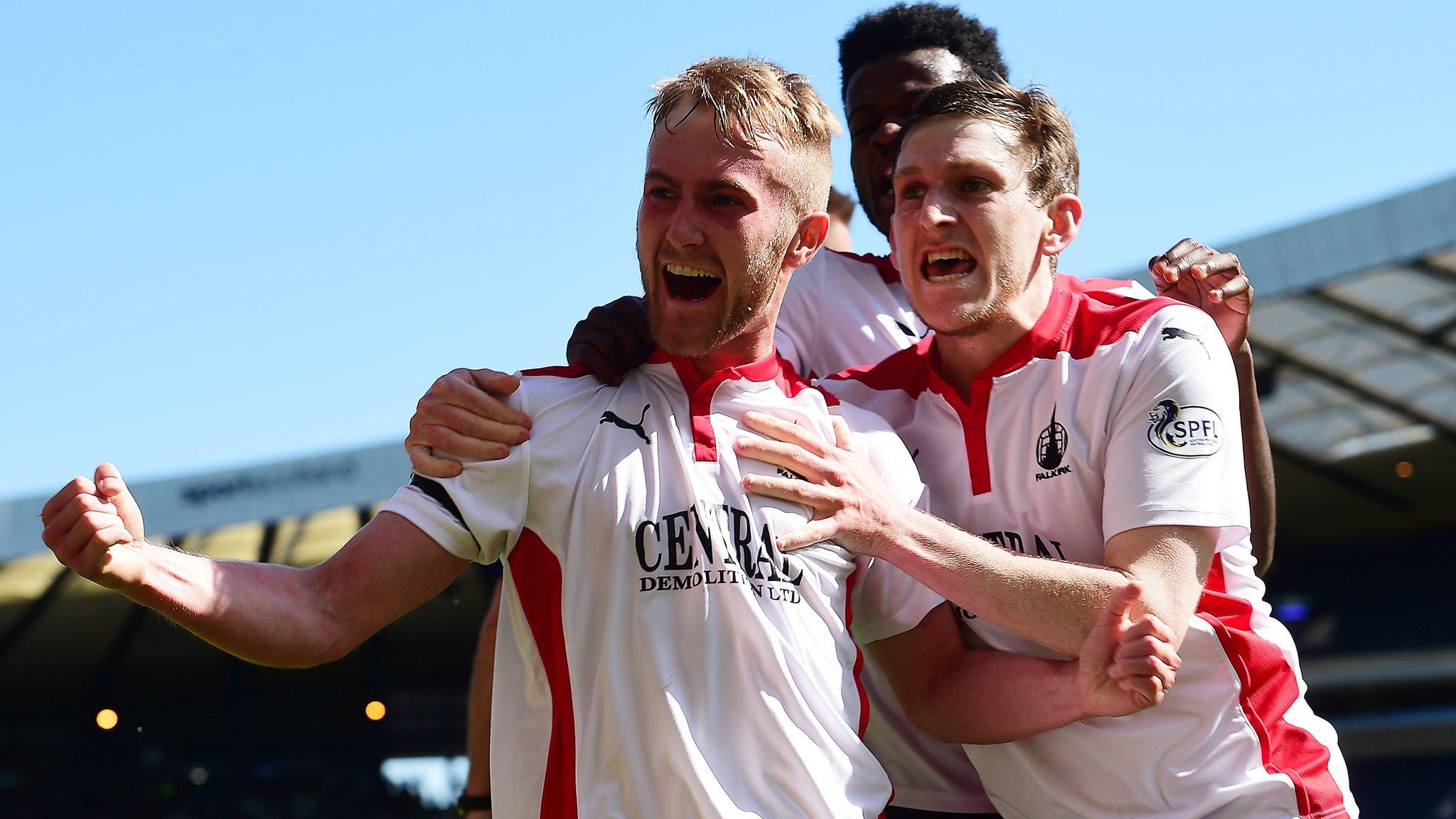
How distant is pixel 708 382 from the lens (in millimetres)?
2812

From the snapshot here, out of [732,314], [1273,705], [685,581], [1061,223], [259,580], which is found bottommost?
[1273,705]

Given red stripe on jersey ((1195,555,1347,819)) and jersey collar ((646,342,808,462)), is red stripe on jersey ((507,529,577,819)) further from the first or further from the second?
red stripe on jersey ((1195,555,1347,819))

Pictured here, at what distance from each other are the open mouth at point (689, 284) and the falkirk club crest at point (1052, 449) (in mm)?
815

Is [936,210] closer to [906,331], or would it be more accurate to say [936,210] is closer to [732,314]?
[732,314]

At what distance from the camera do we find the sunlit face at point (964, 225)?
307 cm

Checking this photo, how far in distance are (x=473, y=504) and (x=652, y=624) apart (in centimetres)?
41

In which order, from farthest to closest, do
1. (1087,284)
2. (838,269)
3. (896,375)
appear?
(838,269) < (1087,284) < (896,375)

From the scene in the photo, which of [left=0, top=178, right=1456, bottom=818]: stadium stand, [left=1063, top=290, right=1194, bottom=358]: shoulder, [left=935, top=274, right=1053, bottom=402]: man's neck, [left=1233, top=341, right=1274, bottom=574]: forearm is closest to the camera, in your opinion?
[left=1063, top=290, right=1194, bottom=358]: shoulder

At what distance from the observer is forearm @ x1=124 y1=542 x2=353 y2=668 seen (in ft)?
7.05

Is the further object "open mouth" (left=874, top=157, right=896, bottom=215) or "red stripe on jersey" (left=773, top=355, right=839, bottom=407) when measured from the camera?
"open mouth" (left=874, top=157, right=896, bottom=215)

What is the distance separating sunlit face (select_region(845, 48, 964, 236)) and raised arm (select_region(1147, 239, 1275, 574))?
1.03 metres

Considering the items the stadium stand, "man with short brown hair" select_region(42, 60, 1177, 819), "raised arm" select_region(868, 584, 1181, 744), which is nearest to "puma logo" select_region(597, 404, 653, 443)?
"man with short brown hair" select_region(42, 60, 1177, 819)

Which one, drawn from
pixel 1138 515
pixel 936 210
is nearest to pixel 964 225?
pixel 936 210

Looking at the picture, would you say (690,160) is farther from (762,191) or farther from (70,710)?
(70,710)
